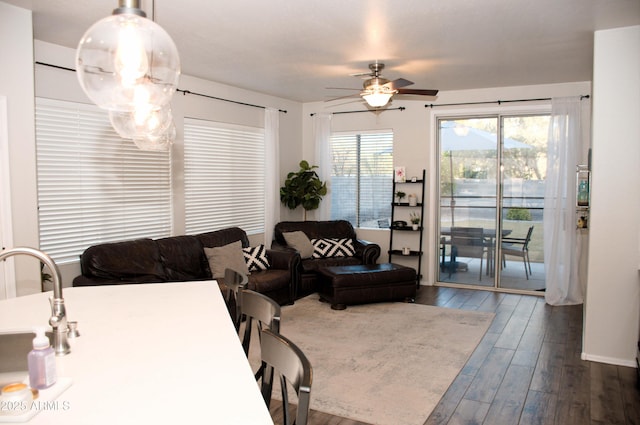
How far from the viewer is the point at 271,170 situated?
690 centimetres

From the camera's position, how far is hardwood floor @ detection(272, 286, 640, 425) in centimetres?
308

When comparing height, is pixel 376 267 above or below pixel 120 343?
below

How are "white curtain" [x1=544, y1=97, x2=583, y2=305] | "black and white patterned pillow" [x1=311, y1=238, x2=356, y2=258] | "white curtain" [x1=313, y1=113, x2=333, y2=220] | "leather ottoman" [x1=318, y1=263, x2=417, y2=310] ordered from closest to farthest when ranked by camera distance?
"leather ottoman" [x1=318, y1=263, x2=417, y2=310] → "white curtain" [x1=544, y1=97, x2=583, y2=305] → "black and white patterned pillow" [x1=311, y1=238, x2=356, y2=258] → "white curtain" [x1=313, y1=113, x2=333, y2=220]

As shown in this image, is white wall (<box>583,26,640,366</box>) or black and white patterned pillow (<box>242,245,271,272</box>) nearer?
white wall (<box>583,26,640,366</box>)

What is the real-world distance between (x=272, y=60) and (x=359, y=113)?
8.89 ft

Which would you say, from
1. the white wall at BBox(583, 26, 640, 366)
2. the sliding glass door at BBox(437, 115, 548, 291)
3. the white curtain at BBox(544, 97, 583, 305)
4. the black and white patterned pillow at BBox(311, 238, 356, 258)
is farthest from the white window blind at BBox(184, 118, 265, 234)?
the white wall at BBox(583, 26, 640, 366)

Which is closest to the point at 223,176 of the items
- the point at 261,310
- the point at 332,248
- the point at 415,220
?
the point at 332,248

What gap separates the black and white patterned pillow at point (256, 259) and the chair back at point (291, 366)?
402 cm

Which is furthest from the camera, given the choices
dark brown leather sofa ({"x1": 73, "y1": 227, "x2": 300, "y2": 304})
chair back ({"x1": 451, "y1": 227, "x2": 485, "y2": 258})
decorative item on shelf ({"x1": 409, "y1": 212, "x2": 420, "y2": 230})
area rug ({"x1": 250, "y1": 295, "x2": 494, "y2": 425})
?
decorative item on shelf ({"x1": 409, "y1": 212, "x2": 420, "y2": 230})

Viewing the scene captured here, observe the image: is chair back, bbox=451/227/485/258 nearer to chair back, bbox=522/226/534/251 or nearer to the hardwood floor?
chair back, bbox=522/226/534/251

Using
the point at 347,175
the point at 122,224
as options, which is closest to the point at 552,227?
the point at 347,175

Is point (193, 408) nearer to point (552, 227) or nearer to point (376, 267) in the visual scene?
point (376, 267)

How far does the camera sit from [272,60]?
4.90 metres

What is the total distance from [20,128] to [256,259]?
2.90 metres
